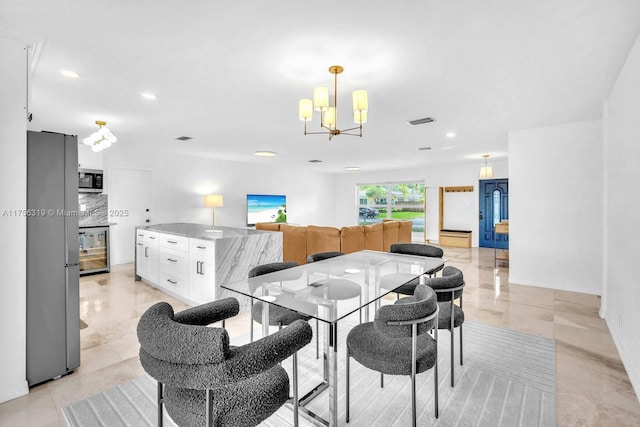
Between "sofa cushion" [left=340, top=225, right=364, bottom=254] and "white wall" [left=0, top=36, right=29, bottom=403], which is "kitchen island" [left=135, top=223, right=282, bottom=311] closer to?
"sofa cushion" [left=340, top=225, right=364, bottom=254]

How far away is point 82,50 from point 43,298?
184cm

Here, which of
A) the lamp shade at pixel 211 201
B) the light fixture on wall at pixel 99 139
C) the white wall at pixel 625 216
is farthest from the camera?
the lamp shade at pixel 211 201

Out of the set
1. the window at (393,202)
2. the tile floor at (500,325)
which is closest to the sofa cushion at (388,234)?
the tile floor at (500,325)

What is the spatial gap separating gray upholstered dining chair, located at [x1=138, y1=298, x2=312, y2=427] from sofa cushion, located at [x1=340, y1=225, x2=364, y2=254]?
3.65m

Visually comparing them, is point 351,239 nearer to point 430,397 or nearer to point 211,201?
point 430,397

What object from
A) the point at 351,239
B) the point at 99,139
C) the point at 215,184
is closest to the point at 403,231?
the point at 351,239

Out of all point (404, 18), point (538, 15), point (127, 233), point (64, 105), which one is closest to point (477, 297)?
point (538, 15)

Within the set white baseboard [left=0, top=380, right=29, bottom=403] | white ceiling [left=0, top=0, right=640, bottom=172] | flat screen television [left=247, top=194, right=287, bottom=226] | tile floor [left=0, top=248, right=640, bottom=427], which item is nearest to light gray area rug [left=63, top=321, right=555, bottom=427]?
tile floor [left=0, top=248, right=640, bottom=427]

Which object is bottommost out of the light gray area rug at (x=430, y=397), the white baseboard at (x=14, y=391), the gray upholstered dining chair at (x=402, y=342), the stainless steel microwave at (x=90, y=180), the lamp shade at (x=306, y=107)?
the light gray area rug at (x=430, y=397)

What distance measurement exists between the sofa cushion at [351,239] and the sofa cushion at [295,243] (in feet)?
2.12

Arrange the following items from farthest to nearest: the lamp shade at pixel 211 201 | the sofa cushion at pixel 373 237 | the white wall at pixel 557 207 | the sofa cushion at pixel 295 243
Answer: the lamp shade at pixel 211 201 < the sofa cushion at pixel 373 237 < the sofa cushion at pixel 295 243 < the white wall at pixel 557 207

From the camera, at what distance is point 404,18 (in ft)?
6.25

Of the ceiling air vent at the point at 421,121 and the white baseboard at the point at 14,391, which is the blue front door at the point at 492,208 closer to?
the ceiling air vent at the point at 421,121

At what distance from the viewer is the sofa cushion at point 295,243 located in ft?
17.0
